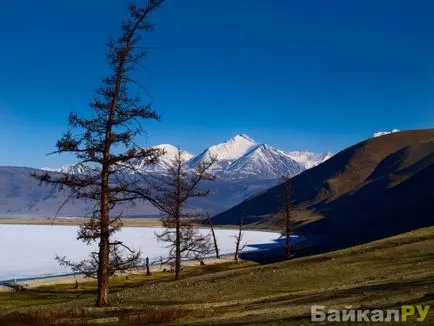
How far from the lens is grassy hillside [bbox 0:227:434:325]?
2381 cm

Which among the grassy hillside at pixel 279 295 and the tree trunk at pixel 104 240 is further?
the tree trunk at pixel 104 240

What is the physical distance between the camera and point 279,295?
105ft

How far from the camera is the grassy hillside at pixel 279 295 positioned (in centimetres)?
2381

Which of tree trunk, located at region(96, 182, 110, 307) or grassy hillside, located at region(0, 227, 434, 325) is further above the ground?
tree trunk, located at region(96, 182, 110, 307)

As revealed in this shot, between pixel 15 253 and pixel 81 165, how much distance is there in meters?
104

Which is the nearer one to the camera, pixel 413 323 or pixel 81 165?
pixel 413 323

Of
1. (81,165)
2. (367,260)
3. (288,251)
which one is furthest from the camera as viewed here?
(288,251)

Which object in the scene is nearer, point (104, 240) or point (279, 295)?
point (104, 240)

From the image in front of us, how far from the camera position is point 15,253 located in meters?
122

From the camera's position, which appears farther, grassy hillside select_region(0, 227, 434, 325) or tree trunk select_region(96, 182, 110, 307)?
tree trunk select_region(96, 182, 110, 307)

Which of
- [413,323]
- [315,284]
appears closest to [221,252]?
[315,284]

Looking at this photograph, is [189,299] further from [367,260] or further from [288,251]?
[288,251]

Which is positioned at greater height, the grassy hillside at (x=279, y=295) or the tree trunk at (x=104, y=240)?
the tree trunk at (x=104, y=240)

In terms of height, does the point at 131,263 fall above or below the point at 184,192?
below
